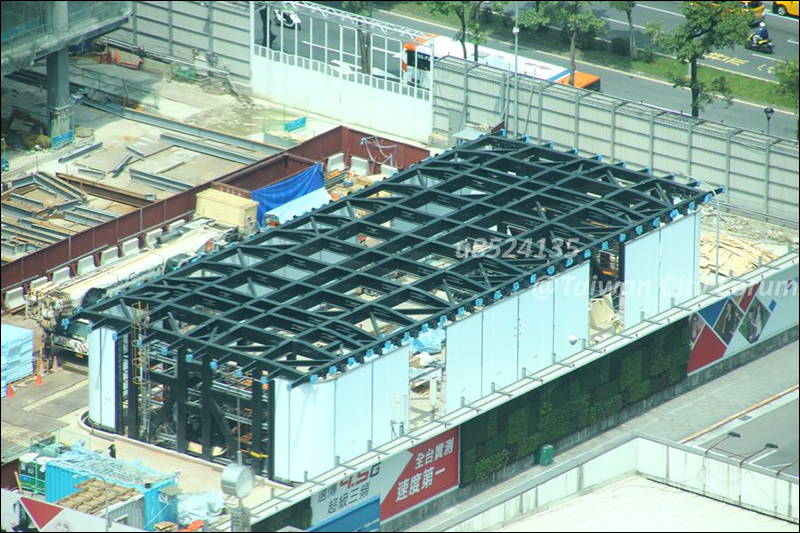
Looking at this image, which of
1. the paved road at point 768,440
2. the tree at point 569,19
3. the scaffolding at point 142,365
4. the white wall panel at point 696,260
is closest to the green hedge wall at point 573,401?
the white wall panel at point 696,260

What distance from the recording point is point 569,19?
391ft

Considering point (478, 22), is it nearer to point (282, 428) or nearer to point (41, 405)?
point (41, 405)

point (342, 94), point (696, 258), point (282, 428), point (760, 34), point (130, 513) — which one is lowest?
point (130, 513)

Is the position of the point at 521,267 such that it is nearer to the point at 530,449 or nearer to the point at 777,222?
the point at 530,449

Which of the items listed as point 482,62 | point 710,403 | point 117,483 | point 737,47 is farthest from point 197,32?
point 117,483

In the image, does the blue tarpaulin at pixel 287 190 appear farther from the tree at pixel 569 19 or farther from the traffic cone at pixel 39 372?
the tree at pixel 569 19

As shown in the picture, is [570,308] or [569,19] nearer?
[570,308]

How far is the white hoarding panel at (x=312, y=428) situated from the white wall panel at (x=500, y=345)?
9040 millimetres

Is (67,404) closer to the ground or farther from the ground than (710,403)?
farther from the ground

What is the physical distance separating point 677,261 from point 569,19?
32102 millimetres

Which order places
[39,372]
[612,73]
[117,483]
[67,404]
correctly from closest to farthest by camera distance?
[117,483], [67,404], [39,372], [612,73]

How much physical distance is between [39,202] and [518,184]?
80.6ft

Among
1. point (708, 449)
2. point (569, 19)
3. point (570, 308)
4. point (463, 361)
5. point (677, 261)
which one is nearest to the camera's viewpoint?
point (463, 361)

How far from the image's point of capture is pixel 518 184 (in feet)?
301
